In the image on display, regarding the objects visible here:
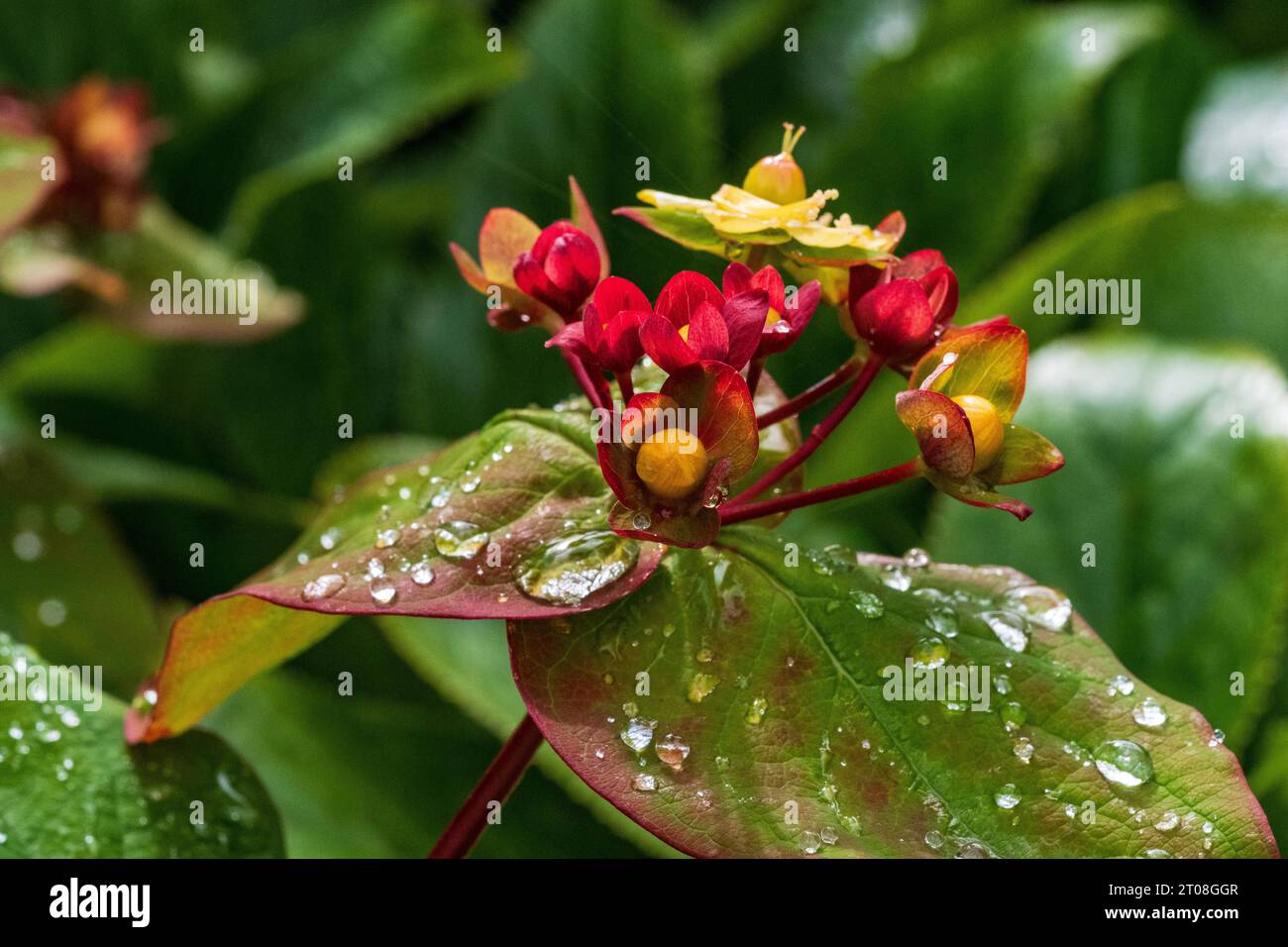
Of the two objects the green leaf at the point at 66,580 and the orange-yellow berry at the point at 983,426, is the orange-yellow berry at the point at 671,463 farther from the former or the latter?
the green leaf at the point at 66,580

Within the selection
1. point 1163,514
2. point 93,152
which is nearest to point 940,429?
point 1163,514

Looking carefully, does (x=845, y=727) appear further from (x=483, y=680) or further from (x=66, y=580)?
(x=66, y=580)

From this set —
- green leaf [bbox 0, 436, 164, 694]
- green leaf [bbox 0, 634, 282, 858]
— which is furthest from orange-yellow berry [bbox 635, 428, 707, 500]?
green leaf [bbox 0, 436, 164, 694]

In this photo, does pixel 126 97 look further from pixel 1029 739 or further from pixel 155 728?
pixel 1029 739

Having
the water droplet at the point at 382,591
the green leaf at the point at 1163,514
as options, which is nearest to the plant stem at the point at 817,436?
the water droplet at the point at 382,591

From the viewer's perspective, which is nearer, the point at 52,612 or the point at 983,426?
the point at 983,426

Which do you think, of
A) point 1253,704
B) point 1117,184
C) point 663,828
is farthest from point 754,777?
point 1117,184

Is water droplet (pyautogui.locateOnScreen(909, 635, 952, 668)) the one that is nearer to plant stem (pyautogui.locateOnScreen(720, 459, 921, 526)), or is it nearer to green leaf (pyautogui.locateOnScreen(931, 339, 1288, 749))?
plant stem (pyautogui.locateOnScreen(720, 459, 921, 526))

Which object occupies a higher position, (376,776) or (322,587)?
(322,587)

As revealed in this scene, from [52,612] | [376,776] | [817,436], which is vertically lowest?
[376,776]
